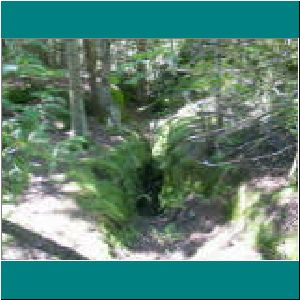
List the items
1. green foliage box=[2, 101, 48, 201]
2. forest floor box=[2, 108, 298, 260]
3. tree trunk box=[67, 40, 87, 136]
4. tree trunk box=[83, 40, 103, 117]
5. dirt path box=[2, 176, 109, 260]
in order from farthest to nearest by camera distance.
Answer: tree trunk box=[83, 40, 103, 117], tree trunk box=[67, 40, 87, 136], forest floor box=[2, 108, 298, 260], dirt path box=[2, 176, 109, 260], green foliage box=[2, 101, 48, 201]

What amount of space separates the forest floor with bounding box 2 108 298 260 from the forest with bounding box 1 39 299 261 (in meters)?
0.02

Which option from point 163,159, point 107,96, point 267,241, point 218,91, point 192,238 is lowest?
point 192,238

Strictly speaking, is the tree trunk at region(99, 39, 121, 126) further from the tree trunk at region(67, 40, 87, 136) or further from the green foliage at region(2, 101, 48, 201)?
the green foliage at region(2, 101, 48, 201)

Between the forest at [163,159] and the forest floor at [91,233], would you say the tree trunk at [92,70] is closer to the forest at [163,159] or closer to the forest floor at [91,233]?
the forest at [163,159]

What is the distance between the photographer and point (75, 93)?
318 inches

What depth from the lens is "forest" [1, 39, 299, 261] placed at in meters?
4.94

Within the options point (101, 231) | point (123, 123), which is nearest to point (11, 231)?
point (101, 231)

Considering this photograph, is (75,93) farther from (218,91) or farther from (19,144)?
(19,144)

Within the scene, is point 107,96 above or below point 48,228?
above

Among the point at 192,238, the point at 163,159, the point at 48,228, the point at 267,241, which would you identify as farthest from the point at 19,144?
the point at 163,159

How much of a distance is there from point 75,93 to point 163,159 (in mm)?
1783

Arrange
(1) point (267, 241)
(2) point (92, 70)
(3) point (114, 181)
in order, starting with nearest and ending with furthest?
1. (1) point (267, 241)
2. (3) point (114, 181)
3. (2) point (92, 70)

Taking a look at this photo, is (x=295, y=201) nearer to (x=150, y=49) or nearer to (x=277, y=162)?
(x=277, y=162)

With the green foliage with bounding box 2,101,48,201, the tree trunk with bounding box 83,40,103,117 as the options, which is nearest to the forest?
the green foliage with bounding box 2,101,48,201
